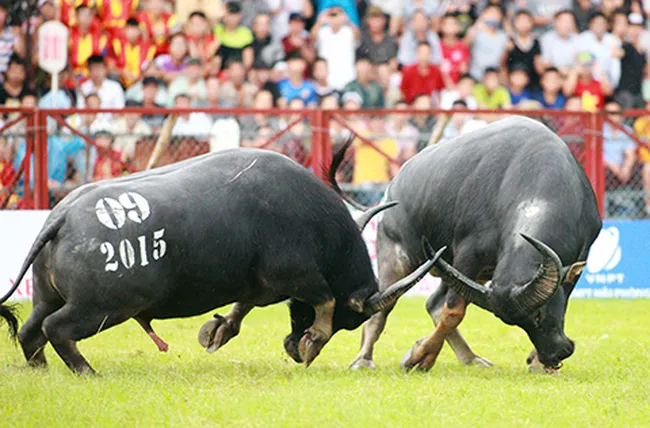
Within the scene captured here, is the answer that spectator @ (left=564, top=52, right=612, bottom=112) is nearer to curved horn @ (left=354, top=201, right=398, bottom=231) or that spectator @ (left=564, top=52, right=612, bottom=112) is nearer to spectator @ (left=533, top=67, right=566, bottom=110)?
spectator @ (left=533, top=67, right=566, bottom=110)

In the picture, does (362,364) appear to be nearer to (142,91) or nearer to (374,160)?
(374,160)

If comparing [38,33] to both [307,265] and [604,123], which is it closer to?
[604,123]

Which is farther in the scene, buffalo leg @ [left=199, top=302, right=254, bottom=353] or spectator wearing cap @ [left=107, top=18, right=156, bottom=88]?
spectator wearing cap @ [left=107, top=18, right=156, bottom=88]

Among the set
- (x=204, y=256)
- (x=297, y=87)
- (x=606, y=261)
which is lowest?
(x=606, y=261)

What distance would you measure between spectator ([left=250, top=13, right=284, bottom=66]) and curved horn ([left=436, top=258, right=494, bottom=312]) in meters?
9.07

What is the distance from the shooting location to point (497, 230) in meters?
8.66

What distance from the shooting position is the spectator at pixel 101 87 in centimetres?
1611

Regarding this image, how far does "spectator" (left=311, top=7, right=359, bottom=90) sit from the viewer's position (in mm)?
17125

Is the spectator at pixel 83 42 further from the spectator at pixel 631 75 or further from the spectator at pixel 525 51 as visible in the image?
the spectator at pixel 631 75

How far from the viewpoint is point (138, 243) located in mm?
8094

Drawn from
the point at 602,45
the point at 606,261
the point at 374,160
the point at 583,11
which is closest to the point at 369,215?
the point at 374,160

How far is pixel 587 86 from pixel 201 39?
5.29 meters

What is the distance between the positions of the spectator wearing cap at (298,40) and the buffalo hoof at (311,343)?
867 cm

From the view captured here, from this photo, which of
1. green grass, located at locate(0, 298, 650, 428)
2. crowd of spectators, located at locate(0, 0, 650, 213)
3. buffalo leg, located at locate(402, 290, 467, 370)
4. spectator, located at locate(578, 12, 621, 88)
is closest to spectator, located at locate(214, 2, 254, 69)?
crowd of spectators, located at locate(0, 0, 650, 213)
